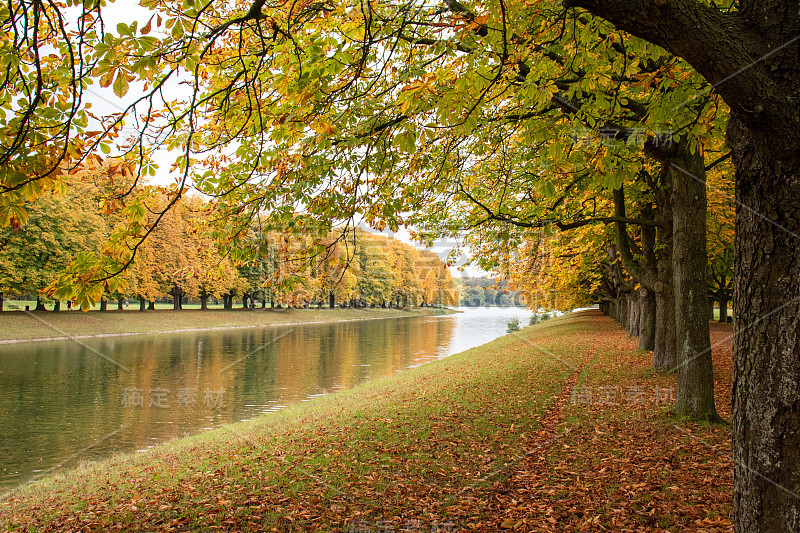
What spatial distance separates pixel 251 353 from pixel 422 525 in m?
23.1

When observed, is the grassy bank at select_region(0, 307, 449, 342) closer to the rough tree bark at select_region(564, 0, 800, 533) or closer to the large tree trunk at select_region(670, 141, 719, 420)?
the large tree trunk at select_region(670, 141, 719, 420)

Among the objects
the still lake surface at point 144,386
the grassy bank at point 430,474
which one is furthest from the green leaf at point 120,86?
the still lake surface at point 144,386

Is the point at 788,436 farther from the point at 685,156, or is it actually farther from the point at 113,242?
the point at 685,156

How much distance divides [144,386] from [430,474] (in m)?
→ 14.4

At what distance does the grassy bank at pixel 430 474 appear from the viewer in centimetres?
504

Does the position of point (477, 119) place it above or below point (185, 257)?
below

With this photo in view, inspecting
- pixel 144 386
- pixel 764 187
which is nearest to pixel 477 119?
pixel 764 187

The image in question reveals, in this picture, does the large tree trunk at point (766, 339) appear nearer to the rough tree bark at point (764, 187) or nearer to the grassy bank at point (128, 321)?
the rough tree bark at point (764, 187)

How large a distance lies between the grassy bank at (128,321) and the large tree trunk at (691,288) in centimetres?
3465

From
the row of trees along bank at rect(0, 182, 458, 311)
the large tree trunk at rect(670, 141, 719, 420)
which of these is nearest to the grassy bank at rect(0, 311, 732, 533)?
the large tree trunk at rect(670, 141, 719, 420)

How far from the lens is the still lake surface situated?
35.6ft

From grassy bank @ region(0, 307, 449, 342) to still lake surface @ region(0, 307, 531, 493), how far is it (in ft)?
8.72

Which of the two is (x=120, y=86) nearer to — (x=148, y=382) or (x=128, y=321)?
(x=148, y=382)

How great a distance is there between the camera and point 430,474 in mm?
6359
